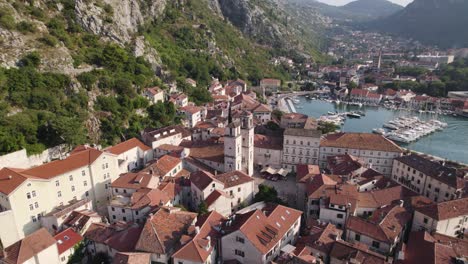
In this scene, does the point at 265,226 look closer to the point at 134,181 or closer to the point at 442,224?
the point at 134,181

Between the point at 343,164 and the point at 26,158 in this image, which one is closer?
the point at 26,158

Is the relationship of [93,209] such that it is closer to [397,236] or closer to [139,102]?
[139,102]

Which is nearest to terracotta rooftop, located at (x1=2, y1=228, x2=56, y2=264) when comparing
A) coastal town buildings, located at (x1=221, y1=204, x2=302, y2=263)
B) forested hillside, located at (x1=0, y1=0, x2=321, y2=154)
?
forested hillside, located at (x1=0, y1=0, x2=321, y2=154)

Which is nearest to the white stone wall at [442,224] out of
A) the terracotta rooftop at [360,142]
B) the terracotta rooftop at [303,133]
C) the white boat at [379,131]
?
the terracotta rooftop at [360,142]

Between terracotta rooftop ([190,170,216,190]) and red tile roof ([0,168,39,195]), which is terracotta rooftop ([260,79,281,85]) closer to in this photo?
terracotta rooftop ([190,170,216,190])

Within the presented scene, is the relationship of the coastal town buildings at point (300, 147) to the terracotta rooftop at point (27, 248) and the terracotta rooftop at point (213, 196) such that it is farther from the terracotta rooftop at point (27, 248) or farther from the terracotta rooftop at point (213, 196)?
the terracotta rooftop at point (27, 248)

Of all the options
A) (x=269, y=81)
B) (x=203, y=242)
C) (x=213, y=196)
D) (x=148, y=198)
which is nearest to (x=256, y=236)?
(x=203, y=242)
